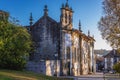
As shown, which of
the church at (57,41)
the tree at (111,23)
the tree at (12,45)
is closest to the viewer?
the tree at (12,45)

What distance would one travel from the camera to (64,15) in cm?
6700

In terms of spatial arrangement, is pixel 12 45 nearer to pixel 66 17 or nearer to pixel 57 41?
pixel 57 41

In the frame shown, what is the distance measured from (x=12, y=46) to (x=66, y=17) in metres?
30.7

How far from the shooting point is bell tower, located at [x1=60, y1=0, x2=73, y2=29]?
66387 mm

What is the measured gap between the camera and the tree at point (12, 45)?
37.9 metres

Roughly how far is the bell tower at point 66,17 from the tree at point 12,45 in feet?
84.9

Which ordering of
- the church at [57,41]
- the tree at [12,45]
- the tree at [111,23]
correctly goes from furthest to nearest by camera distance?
the church at [57,41] → the tree at [111,23] → the tree at [12,45]

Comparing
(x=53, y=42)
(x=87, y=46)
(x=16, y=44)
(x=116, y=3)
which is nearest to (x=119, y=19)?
(x=116, y=3)

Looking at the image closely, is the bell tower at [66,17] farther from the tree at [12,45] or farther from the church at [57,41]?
the tree at [12,45]

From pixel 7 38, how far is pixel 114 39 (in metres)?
14.4

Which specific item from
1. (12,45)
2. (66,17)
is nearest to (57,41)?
(66,17)

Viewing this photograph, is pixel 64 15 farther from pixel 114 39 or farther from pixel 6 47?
pixel 6 47

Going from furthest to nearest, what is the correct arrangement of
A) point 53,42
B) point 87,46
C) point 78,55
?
point 87,46
point 78,55
point 53,42

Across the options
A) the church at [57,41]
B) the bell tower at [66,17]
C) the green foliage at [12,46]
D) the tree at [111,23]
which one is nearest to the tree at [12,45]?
the green foliage at [12,46]
